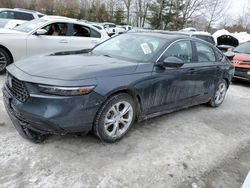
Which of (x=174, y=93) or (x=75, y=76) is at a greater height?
(x=75, y=76)

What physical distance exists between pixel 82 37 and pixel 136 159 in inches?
→ 198

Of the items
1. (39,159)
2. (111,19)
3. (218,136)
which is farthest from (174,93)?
(111,19)

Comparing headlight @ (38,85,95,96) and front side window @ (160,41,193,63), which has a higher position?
front side window @ (160,41,193,63)

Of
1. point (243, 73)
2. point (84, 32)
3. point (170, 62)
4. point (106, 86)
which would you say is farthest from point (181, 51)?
point (243, 73)

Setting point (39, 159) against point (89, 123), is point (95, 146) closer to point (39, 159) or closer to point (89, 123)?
point (89, 123)

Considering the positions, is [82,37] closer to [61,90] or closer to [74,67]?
[74,67]

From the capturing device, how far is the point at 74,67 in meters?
3.28

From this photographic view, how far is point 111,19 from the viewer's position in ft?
142

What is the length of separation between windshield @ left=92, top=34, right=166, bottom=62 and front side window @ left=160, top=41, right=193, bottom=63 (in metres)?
0.15

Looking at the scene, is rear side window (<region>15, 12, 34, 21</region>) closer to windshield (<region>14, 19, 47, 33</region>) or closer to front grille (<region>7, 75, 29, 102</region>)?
windshield (<region>14, 19, 47, 33</region>)

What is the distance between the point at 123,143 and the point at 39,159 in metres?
1.13

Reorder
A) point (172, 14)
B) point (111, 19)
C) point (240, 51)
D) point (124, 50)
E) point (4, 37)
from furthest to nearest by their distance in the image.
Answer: point (111, 19) → point (172, 14) → point (240, 51) → point (4, 37) → point (124, 50)

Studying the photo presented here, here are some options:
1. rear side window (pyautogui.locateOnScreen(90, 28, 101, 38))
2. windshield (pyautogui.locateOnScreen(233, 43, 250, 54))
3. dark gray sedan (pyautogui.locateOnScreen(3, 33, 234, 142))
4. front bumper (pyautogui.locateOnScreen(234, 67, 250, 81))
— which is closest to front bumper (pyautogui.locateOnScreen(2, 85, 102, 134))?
dark gray sedan (pyautogui.locateOnScreen(3, 33, 234, 142))

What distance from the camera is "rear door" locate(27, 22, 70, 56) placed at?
6625 mm
